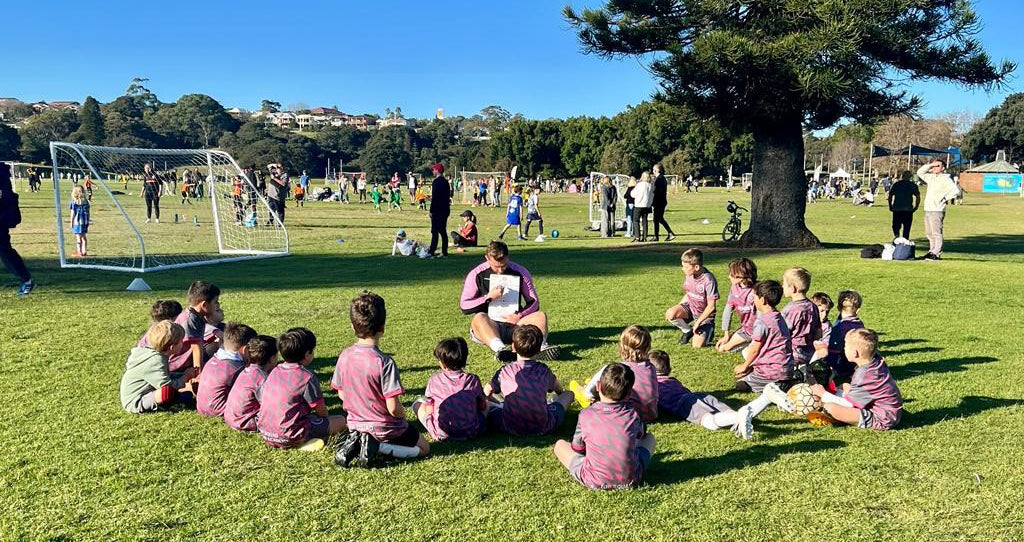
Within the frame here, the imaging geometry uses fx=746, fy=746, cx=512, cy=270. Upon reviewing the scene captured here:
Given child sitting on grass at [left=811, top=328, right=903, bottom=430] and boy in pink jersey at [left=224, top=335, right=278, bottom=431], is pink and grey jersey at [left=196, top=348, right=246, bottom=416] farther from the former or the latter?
child sitting on grass at [left=811, top=328, right=903, bottom=430]

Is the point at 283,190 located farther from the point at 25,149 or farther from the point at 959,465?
the point at 25,149

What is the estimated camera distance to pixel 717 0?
16.4m

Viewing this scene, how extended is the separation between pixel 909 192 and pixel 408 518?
616 inches

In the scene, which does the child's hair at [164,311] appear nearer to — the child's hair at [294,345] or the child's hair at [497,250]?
the child's hair at [294,345]

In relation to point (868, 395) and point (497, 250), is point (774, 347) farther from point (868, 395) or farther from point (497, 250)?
point (497, 250)

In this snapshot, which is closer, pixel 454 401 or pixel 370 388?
pixel 370 388

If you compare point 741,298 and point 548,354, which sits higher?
point 741,298

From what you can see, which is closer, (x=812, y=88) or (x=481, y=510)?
(x=481, y=510)

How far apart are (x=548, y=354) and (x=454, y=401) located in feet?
8.38

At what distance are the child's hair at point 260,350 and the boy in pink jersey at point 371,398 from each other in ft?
2.34

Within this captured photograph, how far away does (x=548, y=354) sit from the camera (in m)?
7.64

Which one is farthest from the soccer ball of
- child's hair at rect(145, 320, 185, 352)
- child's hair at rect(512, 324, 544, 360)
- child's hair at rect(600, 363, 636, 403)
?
child's hair at rect(145, 320, 185, 352)

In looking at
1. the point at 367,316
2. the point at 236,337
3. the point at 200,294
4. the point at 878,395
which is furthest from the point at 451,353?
the point at 878,395

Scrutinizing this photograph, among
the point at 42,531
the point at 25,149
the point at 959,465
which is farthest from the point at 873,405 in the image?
the point at 25,149
